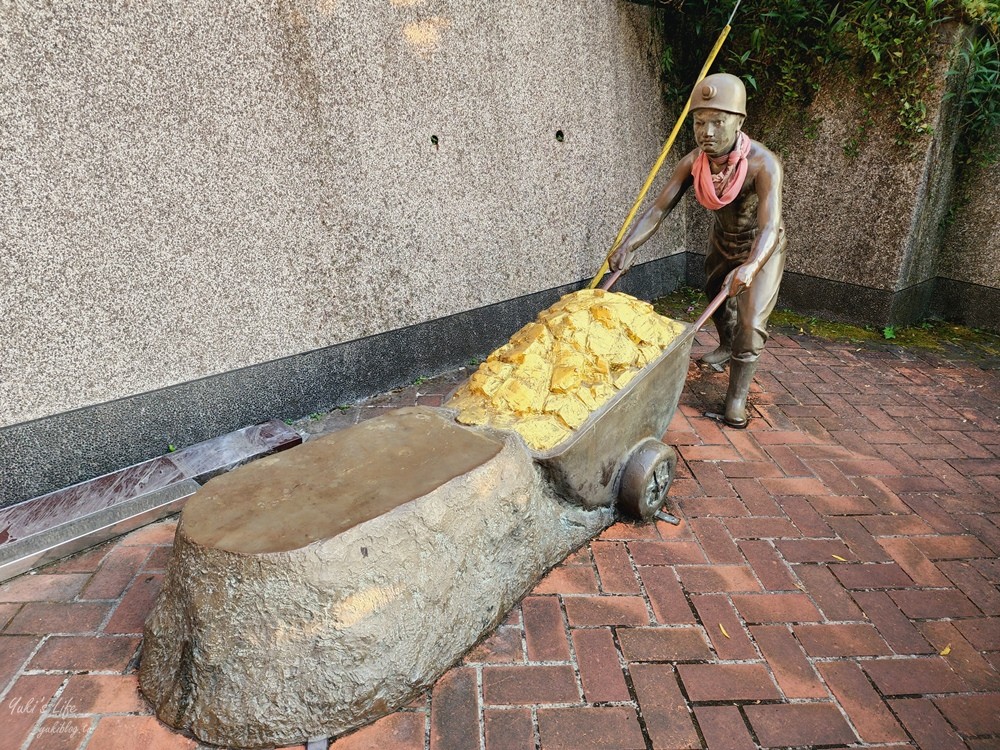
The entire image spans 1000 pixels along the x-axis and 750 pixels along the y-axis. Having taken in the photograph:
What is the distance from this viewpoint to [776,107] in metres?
5.05

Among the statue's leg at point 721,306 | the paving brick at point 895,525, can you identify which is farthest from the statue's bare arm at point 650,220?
the paving brick at point 895,525

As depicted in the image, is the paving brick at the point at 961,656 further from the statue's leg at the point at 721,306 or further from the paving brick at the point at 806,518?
the statue's leg at the point at 721,306

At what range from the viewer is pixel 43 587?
242 centimetres

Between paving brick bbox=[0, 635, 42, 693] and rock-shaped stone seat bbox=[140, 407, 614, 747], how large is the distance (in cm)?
52

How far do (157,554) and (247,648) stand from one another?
4.00ft

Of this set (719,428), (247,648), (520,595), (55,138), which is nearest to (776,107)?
(719,428)

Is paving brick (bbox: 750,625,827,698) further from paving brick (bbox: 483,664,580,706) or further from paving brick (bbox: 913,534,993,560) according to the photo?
paving brick (bbox: 913,534,993,560)

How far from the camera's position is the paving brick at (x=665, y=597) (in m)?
2.27

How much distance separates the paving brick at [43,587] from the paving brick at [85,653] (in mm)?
262

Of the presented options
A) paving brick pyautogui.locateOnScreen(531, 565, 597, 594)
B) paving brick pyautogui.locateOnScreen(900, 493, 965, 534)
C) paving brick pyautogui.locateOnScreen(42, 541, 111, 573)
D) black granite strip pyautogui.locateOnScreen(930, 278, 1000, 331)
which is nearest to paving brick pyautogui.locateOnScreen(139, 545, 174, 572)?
paving brick pyautogui.locateOnScreen(42, 541, 111, 573)

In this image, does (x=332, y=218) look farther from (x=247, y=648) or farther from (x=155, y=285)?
(x=247, y=648)

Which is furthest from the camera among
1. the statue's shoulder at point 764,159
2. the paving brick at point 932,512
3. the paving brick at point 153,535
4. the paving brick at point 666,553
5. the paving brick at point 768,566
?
the statue's shoulder at point 764,159

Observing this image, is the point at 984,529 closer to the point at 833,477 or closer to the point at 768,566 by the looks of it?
the point at 833,477

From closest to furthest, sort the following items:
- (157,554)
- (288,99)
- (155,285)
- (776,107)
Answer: (157,554), (155,285), (288,99), (776,107)
